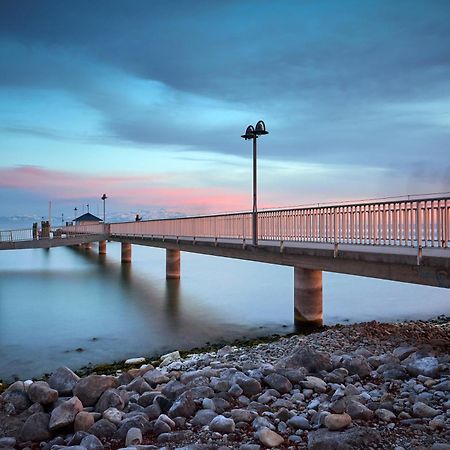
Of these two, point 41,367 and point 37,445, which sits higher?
point 37,445

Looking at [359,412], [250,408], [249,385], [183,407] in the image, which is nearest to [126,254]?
[249,385]

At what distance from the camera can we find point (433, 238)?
934 cm

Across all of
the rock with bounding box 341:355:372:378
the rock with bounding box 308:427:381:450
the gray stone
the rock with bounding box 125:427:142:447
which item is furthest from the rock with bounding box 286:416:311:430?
the rock with bounding box 341:355:372:378

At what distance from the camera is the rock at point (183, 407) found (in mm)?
5672

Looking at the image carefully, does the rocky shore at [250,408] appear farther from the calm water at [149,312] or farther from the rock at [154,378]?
the calm water at [149,312]

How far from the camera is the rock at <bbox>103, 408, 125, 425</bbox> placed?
18.5 feet

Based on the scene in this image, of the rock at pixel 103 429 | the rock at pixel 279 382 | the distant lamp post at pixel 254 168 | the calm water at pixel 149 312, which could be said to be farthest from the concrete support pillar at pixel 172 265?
the rock at pixel 103 429

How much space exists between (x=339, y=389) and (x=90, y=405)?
335cm

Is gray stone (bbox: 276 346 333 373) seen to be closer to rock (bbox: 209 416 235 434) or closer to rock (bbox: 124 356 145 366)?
rock (bbox: 209 416 235 434)

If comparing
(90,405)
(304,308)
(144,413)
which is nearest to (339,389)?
(144,413)

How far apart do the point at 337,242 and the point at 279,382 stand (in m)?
6.74

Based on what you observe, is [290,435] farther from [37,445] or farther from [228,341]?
[228,341]

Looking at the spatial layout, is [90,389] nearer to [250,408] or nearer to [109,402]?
[109,402]

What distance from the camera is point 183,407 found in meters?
5.70
